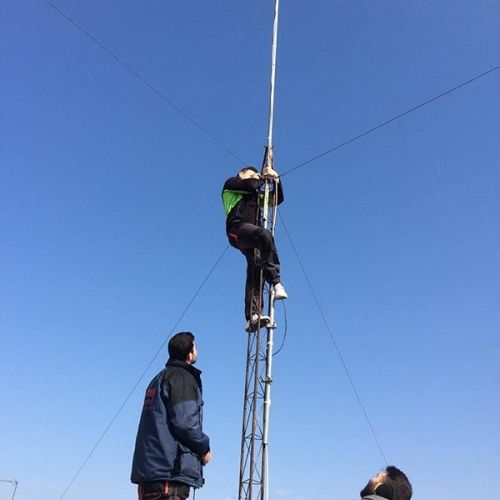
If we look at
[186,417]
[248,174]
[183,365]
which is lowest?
[186,417]

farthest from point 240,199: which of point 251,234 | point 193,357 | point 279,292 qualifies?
point 193,357

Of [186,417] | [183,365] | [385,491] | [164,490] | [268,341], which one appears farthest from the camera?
[268,341]

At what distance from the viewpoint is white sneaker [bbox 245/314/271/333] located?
20.4ft

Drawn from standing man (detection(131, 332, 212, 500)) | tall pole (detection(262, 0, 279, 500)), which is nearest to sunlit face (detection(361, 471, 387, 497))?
standing man (detection(131, 332, 212, 500))

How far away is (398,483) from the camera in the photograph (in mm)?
3221

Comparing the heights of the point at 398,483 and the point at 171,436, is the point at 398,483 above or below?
below

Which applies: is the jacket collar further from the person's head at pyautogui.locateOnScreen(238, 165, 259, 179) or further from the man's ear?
the person's head at pyautogui.locateOnScreen(238, 165, 259, 179)

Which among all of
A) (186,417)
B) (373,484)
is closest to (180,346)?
(186,417)

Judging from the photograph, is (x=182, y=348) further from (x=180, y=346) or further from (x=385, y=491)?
(x=385, y=491)

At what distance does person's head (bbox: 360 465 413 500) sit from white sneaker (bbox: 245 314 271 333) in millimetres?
2923

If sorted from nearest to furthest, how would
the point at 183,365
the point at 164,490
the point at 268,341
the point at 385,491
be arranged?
the point at 385,491 < the point at 164,490 < the point at 183,365 < the point at 268,341

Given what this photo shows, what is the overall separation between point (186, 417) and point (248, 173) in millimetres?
4054

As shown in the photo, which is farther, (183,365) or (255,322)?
(255,322)

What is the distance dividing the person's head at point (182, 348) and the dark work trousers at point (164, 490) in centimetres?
78
